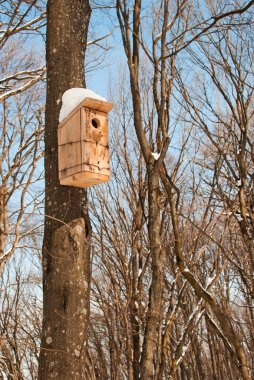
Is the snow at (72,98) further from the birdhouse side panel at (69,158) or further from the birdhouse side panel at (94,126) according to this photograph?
the birdhouse side panel at (69,158)

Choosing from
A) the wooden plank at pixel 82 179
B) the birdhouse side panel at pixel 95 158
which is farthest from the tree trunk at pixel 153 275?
the wooden plank at pixel 82 179

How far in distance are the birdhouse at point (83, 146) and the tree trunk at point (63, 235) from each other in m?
0.08

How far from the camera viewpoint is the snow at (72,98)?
2.39m

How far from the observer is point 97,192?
6973 millimetres

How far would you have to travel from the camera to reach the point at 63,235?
7.52 feet

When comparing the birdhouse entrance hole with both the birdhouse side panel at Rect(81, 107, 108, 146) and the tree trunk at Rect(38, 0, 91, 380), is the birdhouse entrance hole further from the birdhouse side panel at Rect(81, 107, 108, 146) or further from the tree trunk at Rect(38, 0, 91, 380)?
the tree trunk at Rect(38, 0, 91, 380)

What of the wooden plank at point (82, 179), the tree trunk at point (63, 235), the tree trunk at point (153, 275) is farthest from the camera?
the tree trunk at point (153, 275)

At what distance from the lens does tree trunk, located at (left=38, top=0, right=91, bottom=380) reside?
7.00ft

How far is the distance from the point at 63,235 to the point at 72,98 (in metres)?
0.76

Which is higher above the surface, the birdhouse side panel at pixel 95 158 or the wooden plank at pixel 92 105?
the wooden plank at pixel 92 105

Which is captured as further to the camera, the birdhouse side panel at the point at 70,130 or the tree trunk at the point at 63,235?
the birdhouse side panel at the point at 70,130

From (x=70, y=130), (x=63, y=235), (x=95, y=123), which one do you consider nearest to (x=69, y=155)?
(x=70, y=130)

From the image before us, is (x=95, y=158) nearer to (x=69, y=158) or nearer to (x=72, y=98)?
(x=69, y=158)

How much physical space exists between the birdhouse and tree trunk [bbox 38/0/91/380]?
0.26 ft
